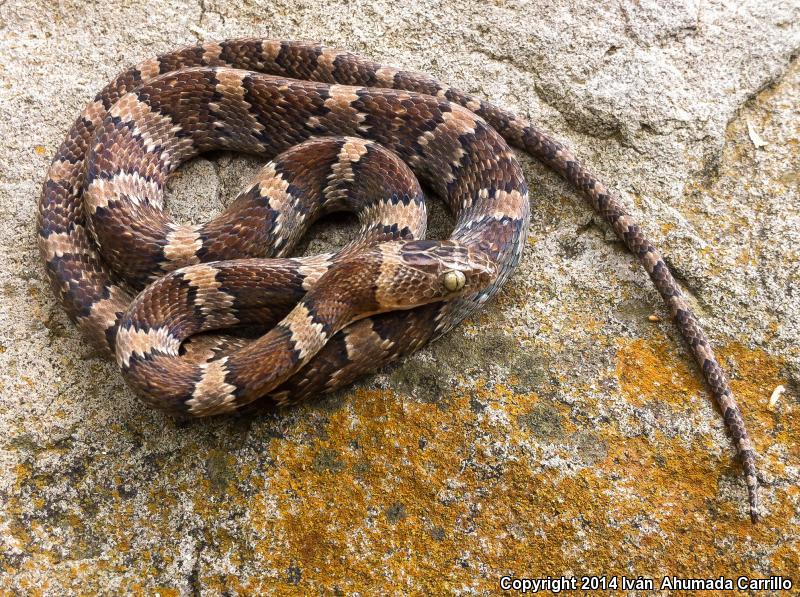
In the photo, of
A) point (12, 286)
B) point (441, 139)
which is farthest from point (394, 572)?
point (12, 286)

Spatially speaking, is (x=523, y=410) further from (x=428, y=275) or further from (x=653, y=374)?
(x=428, y=275)

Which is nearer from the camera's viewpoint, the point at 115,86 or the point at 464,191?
the point at 464,191

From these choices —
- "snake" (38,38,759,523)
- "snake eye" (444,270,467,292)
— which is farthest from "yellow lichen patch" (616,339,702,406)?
"snake eye" (444,270,467,292)

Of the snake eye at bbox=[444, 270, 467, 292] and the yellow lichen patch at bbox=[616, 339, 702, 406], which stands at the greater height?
the snake eye at bbox=[444, 270, 467, 292]

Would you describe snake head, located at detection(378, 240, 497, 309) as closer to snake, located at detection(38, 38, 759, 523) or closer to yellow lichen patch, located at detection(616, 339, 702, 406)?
snake, located at detection(38, 38, 759, 523)

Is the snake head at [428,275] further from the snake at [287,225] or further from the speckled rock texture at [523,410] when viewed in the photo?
the speckled rock texture at [523,410]

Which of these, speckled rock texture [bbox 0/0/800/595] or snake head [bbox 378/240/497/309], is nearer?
speckled rock texture [bbox 0/0/800/595]

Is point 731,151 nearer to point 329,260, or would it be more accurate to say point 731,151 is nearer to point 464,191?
point 464,191
